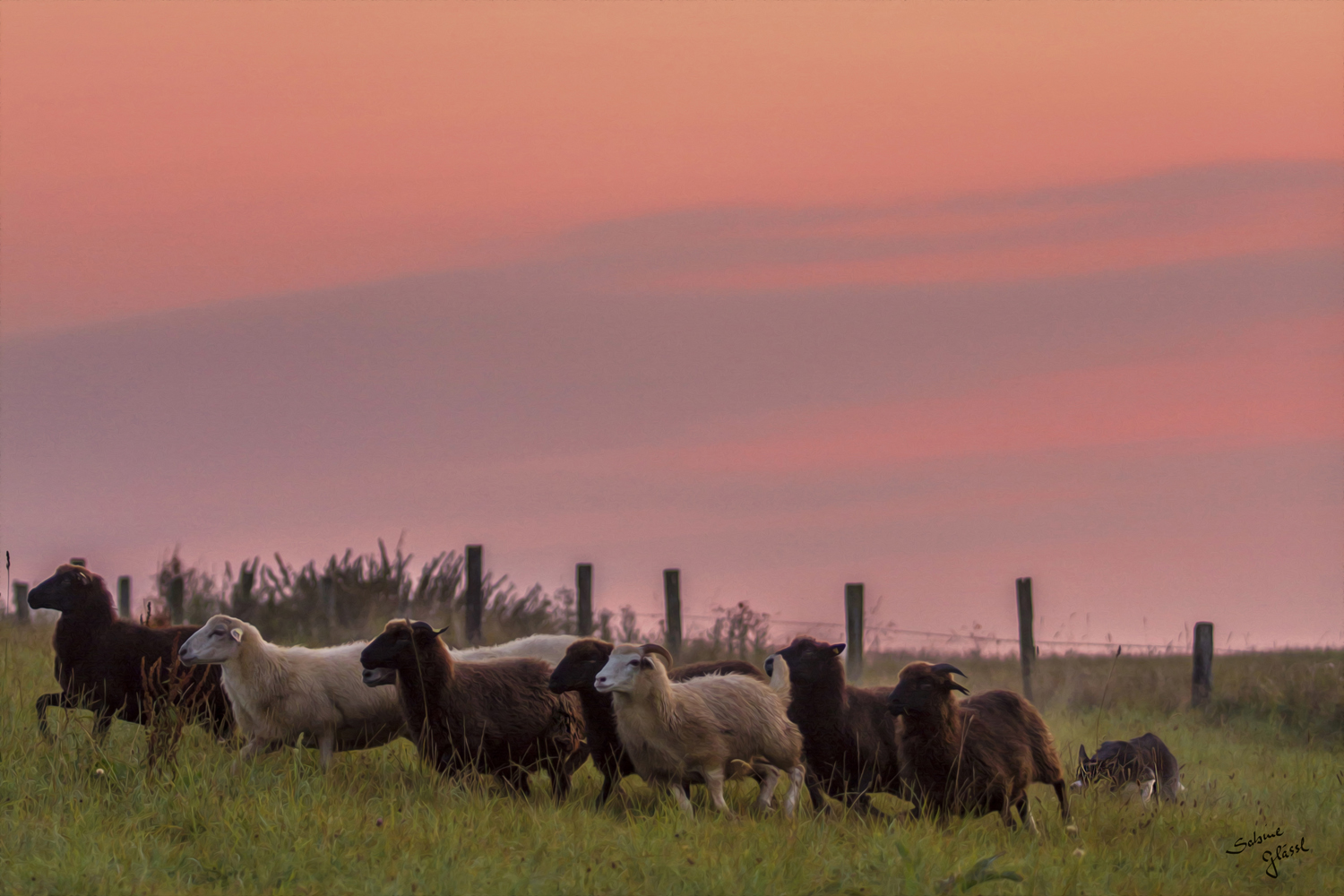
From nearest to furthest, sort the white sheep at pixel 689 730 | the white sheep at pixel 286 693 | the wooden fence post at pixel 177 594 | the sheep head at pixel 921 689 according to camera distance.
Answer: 1. the sheep head at pixel 921 689
2. the white sheep at pixel 689 730
3. the white sheep at pixel 286 693
4. the wooden fence post at pixel 177 594

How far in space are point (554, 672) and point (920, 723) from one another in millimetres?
2684

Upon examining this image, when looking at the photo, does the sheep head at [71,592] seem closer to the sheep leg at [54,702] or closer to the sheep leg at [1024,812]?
the sheep leg at [54,702]

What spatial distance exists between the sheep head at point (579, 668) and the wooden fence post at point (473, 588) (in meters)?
12.6

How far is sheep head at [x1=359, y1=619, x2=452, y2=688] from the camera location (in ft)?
32.4

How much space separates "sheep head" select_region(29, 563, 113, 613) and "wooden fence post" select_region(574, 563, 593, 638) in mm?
11920

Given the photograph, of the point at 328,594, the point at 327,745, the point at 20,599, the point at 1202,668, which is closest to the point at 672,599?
the point at 328,594

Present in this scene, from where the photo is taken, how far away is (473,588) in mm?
22234

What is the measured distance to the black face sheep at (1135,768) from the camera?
11.7 meters

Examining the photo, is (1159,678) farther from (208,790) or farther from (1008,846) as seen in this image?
(208,790)

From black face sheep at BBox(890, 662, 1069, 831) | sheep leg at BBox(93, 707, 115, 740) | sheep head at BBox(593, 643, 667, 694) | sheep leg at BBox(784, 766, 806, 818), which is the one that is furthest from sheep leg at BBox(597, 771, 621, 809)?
sheep leg at BBox(93, 707, 115, 740)

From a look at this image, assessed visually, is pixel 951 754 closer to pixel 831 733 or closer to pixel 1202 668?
pixel 831 733

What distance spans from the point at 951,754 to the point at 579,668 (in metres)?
2.76

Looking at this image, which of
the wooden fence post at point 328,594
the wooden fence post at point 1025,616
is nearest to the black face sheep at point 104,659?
the wooden fence post at point 328,594

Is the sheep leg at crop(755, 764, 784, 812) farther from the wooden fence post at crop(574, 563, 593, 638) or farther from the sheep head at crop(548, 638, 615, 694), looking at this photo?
the wooden fence post at crop(574, 563, 593, 638)
